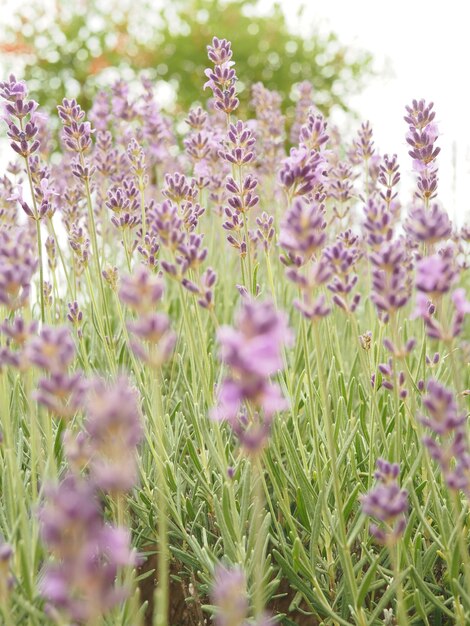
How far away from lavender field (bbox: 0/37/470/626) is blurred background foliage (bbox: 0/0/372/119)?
11.8m

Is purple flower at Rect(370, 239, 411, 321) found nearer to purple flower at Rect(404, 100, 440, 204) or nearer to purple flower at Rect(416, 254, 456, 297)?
purple flower at Rect(416, 254, 456, 297)

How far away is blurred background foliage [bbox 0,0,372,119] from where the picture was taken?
14383mm

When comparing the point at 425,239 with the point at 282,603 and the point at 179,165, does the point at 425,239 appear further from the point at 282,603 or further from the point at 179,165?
the point at 179,165

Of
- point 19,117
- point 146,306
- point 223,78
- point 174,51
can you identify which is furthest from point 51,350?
point 174,51

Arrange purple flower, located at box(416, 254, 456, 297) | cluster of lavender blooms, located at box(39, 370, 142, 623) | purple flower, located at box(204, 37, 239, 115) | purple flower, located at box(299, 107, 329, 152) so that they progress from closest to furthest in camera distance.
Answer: cluster of lavender blooms, located at box(39, 370, 142, 623), purple flower, located at box(416, 254, 456, 297), purple flower, located at box(299, 107, 329, 152), purple flower, located at box(204, 37, 239, 115)

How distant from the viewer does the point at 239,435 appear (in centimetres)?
112

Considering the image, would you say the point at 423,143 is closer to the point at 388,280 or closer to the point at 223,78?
the point at 223,78

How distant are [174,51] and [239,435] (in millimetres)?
14730

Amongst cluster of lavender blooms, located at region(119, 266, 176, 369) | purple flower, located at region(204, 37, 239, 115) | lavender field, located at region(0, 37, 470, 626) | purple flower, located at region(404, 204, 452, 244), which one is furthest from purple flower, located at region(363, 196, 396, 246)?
purple flower, located at region(204, 37, 239, 115)

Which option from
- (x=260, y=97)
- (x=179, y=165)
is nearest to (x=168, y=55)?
(x=179, y=165)

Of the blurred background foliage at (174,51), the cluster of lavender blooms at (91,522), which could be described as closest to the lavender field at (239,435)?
the cluster of lavender blooms at (91,522)

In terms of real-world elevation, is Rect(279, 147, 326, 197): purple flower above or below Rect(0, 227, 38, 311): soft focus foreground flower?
above

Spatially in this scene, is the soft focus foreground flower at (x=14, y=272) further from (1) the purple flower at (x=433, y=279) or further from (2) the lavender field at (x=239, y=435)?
(1) the purple flower at (x=433, y=279)

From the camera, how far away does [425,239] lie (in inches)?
49.5
